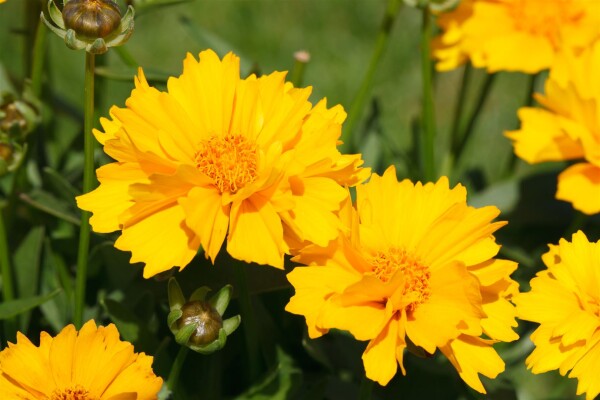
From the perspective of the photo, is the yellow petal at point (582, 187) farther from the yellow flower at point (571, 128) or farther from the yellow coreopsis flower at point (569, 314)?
the yellow coreopsis flower at point (569, 314)

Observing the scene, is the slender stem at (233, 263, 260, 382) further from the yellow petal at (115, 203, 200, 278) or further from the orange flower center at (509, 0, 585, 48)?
the orange flower center at (509, 0, 585, 48)

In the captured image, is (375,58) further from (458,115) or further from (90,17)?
(90,17)

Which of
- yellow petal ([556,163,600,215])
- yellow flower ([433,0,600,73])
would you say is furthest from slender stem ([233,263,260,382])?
yellow flower ([433,0,600,73])

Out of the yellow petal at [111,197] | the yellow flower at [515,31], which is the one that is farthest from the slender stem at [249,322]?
the yellow flower at [515,31]

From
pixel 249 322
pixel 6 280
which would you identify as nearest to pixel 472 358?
pixel 249 322

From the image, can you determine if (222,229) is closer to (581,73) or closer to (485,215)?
(485,215)

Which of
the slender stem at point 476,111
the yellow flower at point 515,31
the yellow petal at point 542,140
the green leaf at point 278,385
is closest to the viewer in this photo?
the green leaf at point 278,385

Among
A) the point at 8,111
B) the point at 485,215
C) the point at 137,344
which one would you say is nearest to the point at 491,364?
the point at 485,215
